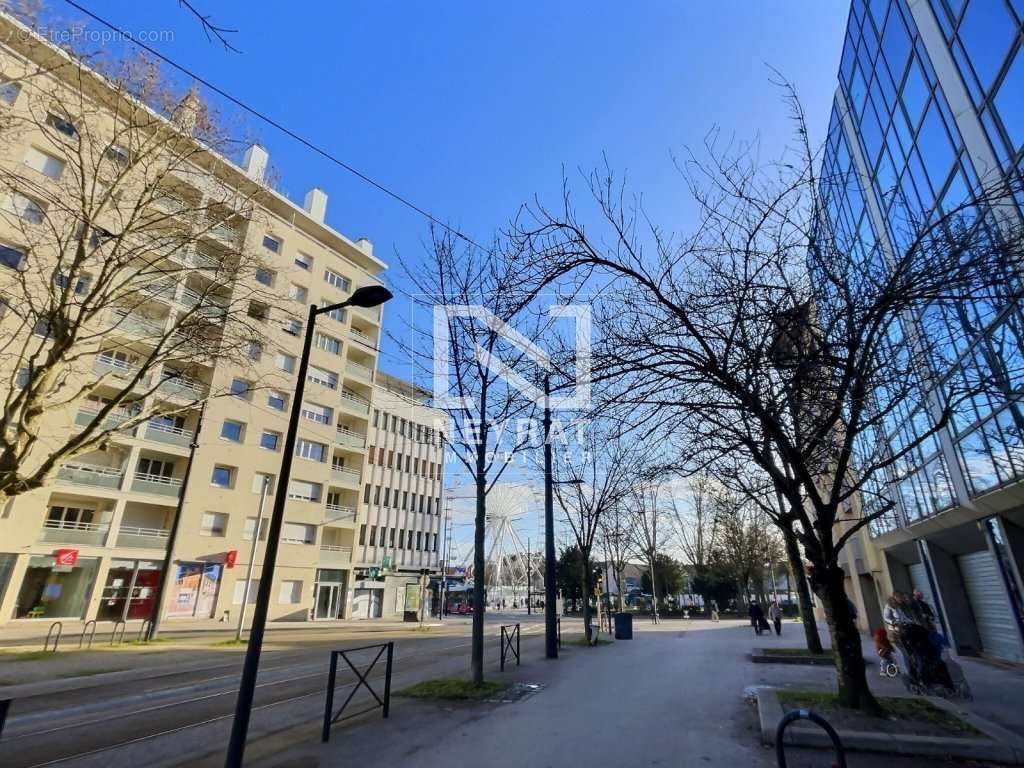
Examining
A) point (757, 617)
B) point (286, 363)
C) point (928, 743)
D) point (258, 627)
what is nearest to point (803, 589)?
point (928, 743)

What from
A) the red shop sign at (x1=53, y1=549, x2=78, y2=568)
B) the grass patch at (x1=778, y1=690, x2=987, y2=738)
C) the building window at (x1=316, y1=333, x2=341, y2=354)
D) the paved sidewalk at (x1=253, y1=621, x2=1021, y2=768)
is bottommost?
the paved sidewalk at (x1=253, y1=621, x2=1021, y2=768)

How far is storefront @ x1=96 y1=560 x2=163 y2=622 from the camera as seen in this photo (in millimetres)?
25922

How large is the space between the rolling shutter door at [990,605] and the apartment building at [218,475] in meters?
19.5

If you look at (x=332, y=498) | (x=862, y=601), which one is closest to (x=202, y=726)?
(x=862, y=601)

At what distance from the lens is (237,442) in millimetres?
32188

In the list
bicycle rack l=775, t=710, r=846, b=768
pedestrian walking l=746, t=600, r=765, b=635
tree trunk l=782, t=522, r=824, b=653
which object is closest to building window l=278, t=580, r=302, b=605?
pedestrian walking l=746, t=600, r=765, b=635

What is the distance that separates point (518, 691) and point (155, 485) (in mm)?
27086

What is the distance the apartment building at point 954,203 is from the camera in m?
9.23

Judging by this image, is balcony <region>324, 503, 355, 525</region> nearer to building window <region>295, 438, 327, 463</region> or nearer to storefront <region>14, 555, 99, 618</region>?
building window <region>295, 438, 327, 463</region>

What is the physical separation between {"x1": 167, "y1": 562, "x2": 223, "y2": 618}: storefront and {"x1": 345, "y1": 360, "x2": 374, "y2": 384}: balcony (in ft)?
53.5

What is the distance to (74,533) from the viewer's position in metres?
25.1

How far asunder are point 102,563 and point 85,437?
73.0ft

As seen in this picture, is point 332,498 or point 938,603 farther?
point 332,498

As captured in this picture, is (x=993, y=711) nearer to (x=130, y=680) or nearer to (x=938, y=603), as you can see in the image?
(x=938, y=603)
